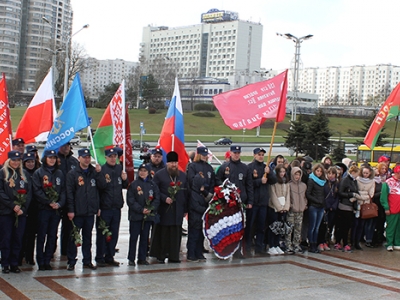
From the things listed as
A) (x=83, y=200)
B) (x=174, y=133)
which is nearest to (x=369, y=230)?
(x=174, y=133)

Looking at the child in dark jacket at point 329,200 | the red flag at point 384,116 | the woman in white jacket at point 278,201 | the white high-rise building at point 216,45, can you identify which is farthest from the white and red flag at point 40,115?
the white high-rise building at point 216,45

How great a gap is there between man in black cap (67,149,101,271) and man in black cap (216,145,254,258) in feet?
8.33

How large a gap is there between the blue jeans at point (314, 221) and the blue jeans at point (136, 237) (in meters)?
3.63

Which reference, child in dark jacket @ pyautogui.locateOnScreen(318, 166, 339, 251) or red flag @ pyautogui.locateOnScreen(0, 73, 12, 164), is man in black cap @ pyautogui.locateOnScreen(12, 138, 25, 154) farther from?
child in dark jacket @ pyautogui.locateOnScreen(318, 166, 339, 251)

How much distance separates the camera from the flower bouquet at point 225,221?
980cm

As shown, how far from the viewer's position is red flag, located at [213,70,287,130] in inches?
417

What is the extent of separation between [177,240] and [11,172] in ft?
10.0

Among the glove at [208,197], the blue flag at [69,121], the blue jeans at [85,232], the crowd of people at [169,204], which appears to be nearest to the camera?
the crowd of people at [169,204]

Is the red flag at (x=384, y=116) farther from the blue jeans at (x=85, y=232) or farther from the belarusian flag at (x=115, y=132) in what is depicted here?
the blue jeans at (x=85, y=232)

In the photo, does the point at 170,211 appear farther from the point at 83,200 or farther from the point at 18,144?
the point at 18,144

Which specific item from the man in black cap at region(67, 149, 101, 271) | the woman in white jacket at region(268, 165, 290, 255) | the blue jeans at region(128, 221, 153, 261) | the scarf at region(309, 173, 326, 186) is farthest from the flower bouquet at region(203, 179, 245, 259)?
the man in black cap at region(67, 149, 101, 271)

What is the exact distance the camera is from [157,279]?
26.6 feet

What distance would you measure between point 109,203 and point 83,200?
0.52 meters

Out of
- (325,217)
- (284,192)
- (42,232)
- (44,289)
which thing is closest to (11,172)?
(42,232)
